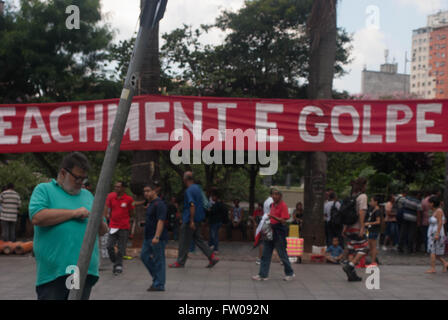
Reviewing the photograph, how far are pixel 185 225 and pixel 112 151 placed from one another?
25.9ft

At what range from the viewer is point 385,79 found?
101375mm

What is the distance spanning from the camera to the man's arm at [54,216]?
4.21 m

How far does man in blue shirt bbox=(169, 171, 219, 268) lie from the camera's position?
11195 millimetres

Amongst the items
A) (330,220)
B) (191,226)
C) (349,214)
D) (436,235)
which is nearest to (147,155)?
(191,226)

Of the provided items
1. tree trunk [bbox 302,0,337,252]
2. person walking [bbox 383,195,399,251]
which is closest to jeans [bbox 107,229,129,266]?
tree trunk [bbox 302,0,337,252]

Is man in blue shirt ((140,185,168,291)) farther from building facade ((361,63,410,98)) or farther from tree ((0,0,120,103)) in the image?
building facade ((361,63,410,98))

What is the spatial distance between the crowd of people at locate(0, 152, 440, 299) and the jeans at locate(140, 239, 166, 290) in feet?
0.05

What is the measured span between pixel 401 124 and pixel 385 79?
311ft

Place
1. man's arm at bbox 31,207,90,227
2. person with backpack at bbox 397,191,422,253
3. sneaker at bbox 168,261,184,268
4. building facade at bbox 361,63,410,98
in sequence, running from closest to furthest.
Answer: man's arm at bbox 31,207,90,227, sneaker at bbox 168,261,184,268, person with backpack at bbox 397,191,422,253, building facade at bbox 361,63,410,98

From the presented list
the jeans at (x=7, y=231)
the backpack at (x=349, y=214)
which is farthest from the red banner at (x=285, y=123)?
the jeans at (x=7, y=231)

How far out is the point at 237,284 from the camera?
9539mm
